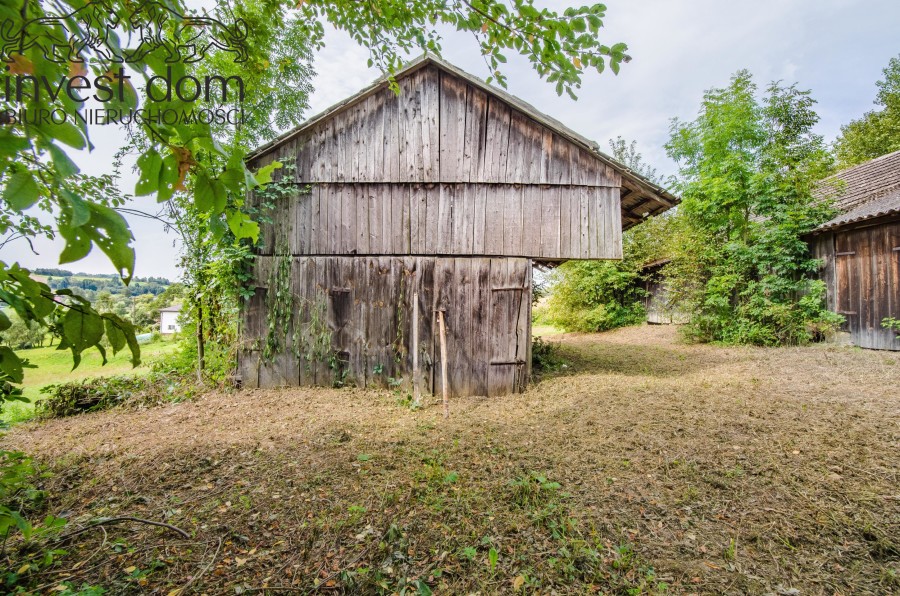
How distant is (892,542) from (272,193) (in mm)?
7932

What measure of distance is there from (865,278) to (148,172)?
541 inches

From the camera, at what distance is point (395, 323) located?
21.4ft

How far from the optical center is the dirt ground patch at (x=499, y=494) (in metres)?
2.34

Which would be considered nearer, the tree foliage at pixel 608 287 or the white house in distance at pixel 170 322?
the white house in distance at pixel 170 322

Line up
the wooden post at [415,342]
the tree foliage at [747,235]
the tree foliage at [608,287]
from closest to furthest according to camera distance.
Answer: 1. the wooden post at [415,342]
2. the tree foliage at [747,235]
3. the tree foliage at [608,287]

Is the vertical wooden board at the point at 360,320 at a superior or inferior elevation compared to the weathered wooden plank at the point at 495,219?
inferior

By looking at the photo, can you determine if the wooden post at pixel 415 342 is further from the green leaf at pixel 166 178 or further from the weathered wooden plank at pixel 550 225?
the green leaf at pixel 166 178

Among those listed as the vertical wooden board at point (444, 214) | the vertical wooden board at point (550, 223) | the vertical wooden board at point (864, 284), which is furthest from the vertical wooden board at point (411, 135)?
the vertical wooden board at point (864, 284)

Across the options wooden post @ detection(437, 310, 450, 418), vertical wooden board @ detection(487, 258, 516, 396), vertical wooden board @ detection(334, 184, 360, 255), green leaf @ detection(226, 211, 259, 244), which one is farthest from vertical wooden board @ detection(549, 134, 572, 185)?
green leaf @ detection(226, 211, 259, 244)

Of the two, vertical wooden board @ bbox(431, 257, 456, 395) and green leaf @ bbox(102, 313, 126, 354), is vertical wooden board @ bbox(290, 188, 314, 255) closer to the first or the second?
vertical wooden board @ bbox(431, 257, 456, 395)

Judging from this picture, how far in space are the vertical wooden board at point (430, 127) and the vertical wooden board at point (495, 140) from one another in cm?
84

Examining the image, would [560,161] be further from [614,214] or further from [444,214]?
[444,214]

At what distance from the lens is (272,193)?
6340mm

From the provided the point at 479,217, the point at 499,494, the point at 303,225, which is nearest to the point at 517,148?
the point at 479,217
